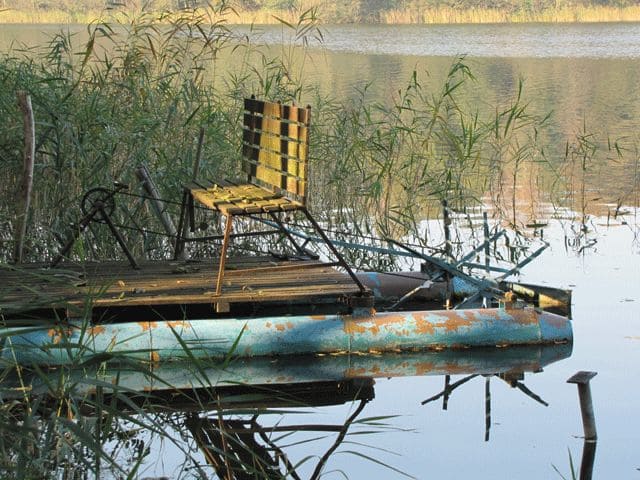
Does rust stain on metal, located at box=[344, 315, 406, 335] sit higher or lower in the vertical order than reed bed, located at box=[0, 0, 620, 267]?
lower

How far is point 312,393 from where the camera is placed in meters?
5.90

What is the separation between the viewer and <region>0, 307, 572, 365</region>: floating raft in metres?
5.93

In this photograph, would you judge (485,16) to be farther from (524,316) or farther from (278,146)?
(278,146)

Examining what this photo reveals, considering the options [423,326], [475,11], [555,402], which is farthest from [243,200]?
[475,11]

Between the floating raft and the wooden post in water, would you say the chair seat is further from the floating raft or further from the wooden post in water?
the wooden post in water

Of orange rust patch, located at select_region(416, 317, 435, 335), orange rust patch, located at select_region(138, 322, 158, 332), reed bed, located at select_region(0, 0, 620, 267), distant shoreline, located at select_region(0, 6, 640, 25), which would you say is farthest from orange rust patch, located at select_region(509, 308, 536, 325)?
distant shoreline, located at select_region(0, 6, 640, 25)

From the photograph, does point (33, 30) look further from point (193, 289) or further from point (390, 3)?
point (193, 289)

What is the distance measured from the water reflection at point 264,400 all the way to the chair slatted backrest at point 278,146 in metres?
0.82

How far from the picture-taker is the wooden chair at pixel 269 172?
19.1 ft

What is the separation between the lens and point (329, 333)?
6.17 metres

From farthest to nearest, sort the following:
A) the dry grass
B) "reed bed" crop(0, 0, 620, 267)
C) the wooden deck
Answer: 1. the dry grass
2. "reed bed" crop(0, 0, 620, 267)
3. the wooden deck

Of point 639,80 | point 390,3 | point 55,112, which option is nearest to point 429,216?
point 55,112

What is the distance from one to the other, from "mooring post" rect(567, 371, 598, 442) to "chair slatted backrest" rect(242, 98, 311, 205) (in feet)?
5.07

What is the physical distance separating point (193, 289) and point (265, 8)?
22.9 metres
